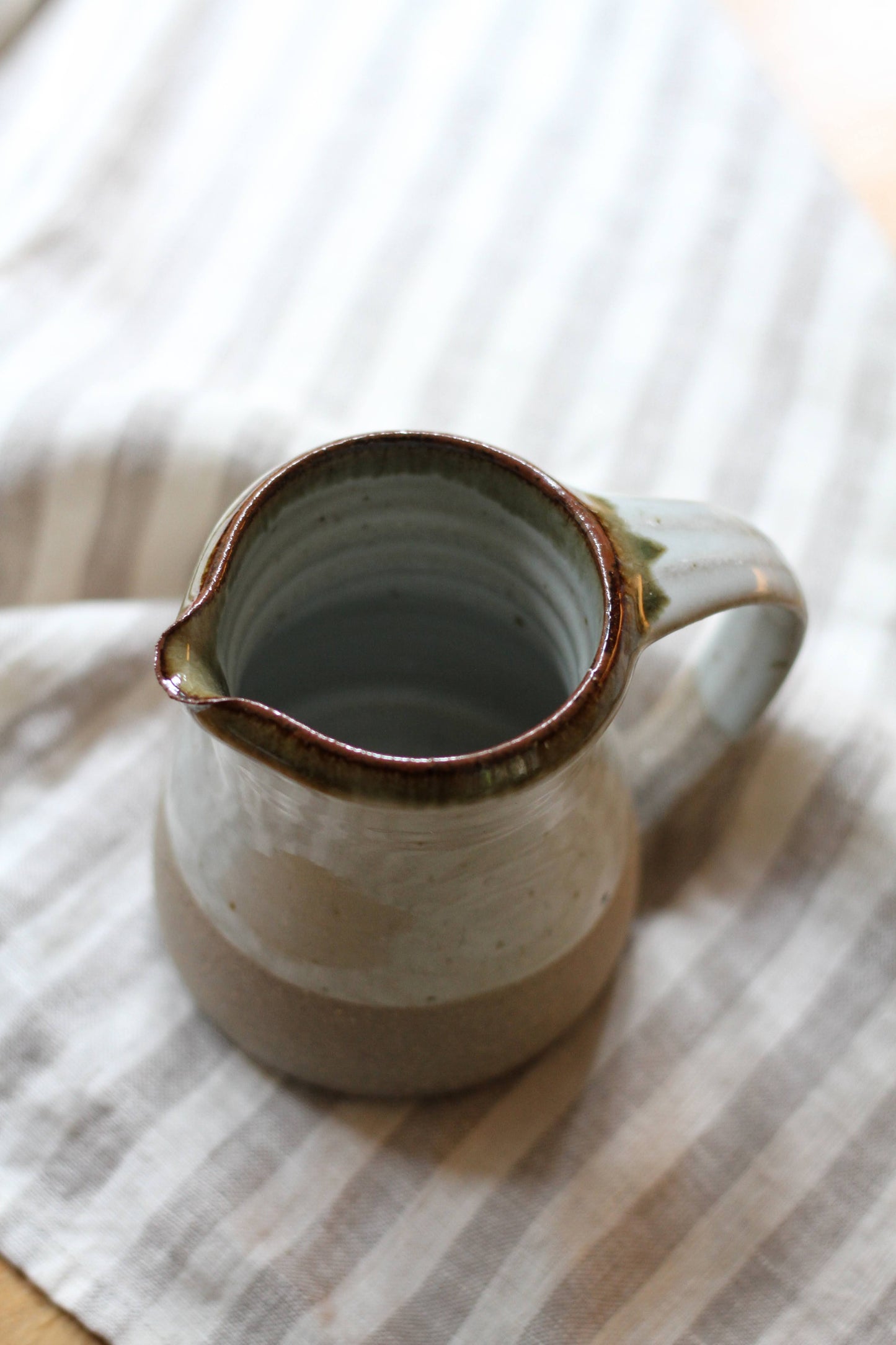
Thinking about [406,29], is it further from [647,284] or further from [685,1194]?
[685,1194]

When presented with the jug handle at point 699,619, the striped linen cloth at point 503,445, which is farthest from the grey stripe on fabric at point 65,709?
the jug handle at point 699,619

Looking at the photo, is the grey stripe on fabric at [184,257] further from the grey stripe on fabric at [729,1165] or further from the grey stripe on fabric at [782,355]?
the grey stripe on fabric at [729,1165]

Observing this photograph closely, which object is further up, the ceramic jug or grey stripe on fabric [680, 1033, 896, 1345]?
the ceramic jug

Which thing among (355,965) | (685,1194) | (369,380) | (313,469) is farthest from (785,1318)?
(369,380)

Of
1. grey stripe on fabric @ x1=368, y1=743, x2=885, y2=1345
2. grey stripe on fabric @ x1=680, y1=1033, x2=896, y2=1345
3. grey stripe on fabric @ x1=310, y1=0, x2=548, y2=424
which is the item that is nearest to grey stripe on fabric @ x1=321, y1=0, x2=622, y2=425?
grey stripe on fabric @ x1=310, y1=0, x2=548, y2=424

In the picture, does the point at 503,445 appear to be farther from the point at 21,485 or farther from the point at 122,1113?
the point at 122,1113

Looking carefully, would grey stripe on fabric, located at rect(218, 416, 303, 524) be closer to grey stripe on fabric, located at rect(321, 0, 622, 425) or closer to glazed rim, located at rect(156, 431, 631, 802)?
grey stripe on fabric, located at rect(321, 0, 622, 425)

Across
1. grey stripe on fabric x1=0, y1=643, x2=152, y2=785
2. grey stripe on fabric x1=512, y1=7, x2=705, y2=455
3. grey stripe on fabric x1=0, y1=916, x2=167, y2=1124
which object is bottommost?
grey stripe on fabric x1=0, y1=916, x2=167, y2=1124
